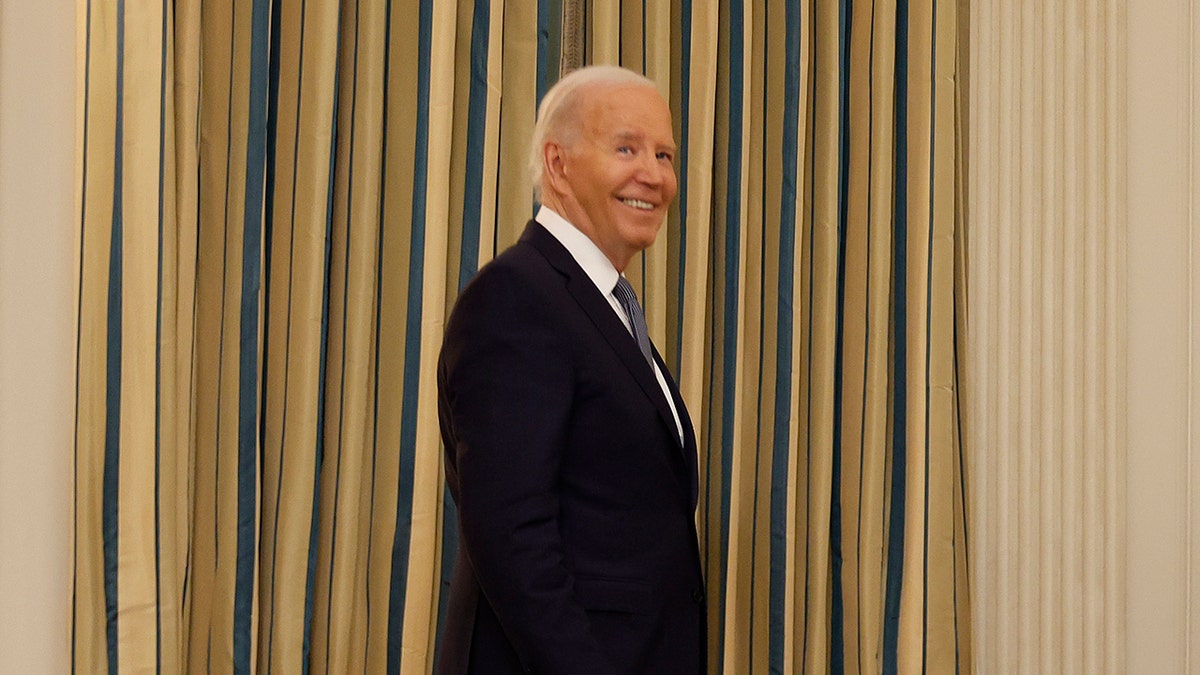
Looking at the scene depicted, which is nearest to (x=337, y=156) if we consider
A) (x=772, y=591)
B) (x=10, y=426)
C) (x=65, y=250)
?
(x=65, y=250)

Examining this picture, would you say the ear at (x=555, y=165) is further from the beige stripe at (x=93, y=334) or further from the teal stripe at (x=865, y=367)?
the teal stripe at (x=865, y=367)

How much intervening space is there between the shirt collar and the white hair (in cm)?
8

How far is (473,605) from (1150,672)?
1.55 metres

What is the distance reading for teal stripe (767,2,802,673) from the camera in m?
2.34

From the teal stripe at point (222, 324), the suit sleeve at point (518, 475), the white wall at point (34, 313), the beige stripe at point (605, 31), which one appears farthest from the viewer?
the beige stripe at point (605, 31)

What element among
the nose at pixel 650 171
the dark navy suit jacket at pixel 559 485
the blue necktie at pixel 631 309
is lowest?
the dark navy suit jacket at pixel 559 485

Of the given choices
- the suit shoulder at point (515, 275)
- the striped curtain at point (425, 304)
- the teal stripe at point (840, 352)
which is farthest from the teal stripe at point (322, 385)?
the teal stripe at point (840, 352)

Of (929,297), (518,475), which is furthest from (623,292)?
(929,297)

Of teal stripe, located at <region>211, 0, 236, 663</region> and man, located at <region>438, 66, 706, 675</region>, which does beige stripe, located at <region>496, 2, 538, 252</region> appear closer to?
teal stripe, located at <region>211, 0, 236, 663</region>

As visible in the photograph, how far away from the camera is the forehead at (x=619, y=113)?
1528 millimetres

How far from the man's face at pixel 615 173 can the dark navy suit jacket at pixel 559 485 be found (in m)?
0.07

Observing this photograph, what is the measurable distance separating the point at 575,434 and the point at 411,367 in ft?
2.48

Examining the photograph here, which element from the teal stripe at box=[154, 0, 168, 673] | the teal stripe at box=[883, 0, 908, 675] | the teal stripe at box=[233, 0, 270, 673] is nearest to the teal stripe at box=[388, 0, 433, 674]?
the teal stripe at box=[233, 0, 270, 673]

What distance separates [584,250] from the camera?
1.52 metres
